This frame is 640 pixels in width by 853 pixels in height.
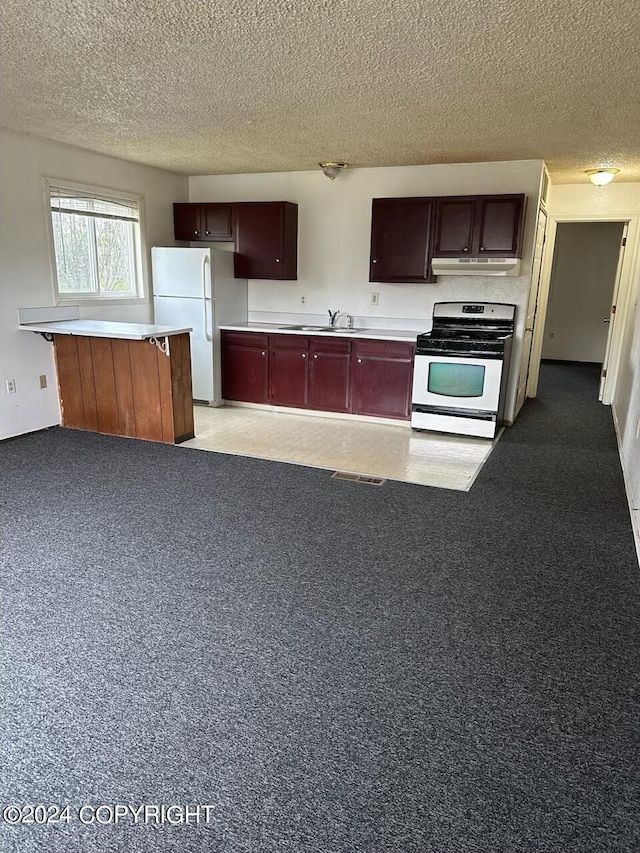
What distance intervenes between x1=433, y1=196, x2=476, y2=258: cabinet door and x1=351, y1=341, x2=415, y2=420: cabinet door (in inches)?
36.2

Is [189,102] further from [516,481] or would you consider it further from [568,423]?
[568,423]

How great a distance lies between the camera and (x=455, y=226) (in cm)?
505

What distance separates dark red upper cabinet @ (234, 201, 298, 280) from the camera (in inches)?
227

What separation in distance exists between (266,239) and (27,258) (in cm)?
225

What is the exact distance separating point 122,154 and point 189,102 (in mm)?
1958

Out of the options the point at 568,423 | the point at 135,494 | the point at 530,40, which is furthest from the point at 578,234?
the point at 135,494

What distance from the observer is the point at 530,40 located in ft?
8.08

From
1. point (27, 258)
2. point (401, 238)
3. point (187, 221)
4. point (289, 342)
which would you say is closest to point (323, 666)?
point (289, 342)

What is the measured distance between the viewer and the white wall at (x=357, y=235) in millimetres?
5152

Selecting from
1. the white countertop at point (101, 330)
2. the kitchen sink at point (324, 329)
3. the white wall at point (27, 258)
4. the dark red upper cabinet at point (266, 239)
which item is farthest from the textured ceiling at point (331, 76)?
the kitchen sink at point (324, 329)

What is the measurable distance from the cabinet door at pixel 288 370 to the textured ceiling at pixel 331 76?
1.74 meters

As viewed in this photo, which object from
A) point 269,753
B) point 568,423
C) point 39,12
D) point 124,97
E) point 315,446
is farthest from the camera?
point 568,423

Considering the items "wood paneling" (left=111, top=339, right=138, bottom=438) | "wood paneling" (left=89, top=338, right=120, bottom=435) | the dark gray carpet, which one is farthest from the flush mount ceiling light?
"wood paneling" (left=89, top=338, right=120, bottom=435)

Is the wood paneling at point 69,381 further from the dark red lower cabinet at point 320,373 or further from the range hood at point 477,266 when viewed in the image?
the range hood at point 477,266
